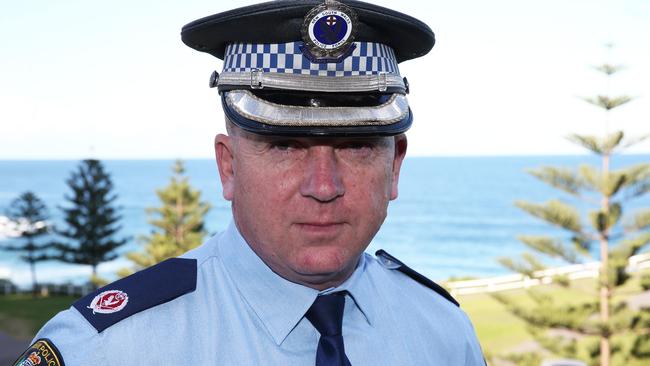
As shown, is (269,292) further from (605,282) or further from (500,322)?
(500,322)

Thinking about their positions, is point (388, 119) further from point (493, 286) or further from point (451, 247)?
point (451, 247)

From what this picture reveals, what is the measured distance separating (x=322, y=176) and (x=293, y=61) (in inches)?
12.2

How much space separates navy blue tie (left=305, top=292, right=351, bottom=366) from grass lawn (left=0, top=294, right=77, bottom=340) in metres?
25.4

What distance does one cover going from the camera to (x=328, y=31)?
1.78m

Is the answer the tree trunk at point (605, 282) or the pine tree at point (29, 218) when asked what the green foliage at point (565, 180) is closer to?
the tree trunk at point (605, 282)

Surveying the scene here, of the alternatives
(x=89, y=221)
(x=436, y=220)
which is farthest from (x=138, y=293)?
(x=436, y=220)

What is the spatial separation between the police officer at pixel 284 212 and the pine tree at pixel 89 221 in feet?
125

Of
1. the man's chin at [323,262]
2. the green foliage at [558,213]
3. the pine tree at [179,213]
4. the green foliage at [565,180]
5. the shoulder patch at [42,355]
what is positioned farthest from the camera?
the pine tree at [179,213]

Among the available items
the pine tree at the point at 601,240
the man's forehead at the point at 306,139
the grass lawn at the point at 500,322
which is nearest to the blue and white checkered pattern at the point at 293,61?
the man's forehead at the point at 306,139

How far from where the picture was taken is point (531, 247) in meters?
19.6

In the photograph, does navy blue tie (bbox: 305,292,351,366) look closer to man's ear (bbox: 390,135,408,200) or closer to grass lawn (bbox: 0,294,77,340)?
man's ear (bbox: 390,135,408,200)

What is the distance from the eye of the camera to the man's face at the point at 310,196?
1676mm

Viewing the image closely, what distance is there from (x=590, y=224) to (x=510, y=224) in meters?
61.9

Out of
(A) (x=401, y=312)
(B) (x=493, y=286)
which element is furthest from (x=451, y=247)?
(A) (x=401, y=312)
